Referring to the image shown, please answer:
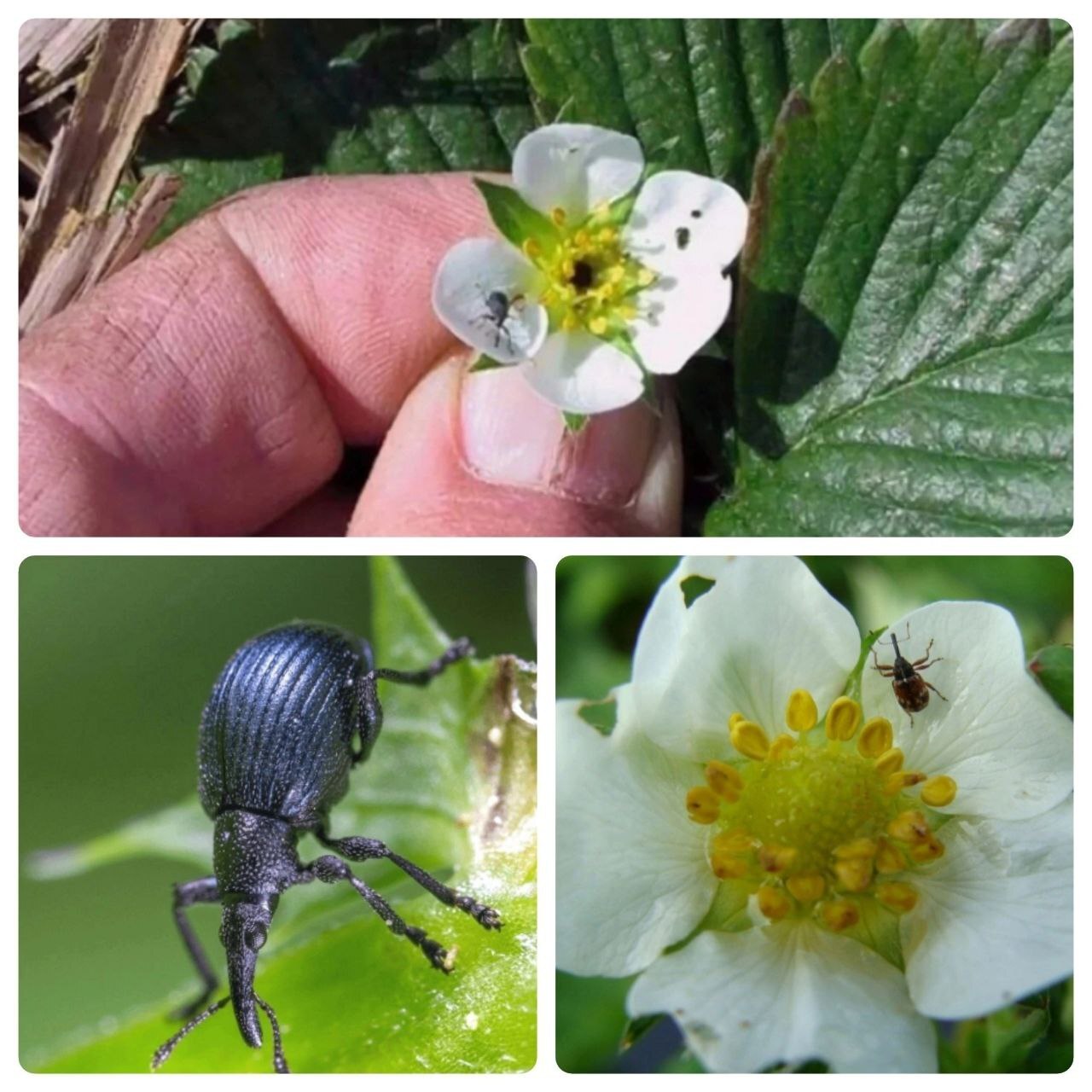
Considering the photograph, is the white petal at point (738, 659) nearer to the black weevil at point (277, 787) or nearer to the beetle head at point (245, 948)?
the black weevil at point (277, 787)

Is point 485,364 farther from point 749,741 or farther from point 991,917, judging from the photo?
point 991,917

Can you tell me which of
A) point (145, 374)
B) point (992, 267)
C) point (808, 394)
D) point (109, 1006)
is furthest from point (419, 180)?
point (109, 1006)

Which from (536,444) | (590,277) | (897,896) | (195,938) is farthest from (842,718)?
(195,938)

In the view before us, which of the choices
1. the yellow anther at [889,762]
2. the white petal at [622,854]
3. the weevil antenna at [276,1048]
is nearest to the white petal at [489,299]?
the white petal at [622,854]

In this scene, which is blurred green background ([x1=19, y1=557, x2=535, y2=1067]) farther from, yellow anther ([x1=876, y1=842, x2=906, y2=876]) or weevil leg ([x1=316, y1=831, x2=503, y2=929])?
yellow anther ([x1=876, y1=842, x2=906, y2=876])

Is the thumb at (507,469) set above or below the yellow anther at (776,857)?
above

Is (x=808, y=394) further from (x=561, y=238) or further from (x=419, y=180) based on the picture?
(x=419, y=180)

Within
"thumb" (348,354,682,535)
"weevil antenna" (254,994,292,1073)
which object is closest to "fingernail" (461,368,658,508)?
"thumb" (348,354,682,535)
